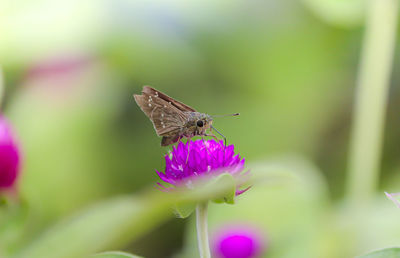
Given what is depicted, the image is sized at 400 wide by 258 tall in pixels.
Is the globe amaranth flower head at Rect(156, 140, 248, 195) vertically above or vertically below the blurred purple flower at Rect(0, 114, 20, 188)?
below

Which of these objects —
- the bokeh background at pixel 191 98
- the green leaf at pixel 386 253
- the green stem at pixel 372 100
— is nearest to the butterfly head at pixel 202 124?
the green leaf at pixel 386 253

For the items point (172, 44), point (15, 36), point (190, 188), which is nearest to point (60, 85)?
point (15, 36)

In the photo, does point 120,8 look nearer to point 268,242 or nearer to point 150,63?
point 150,63

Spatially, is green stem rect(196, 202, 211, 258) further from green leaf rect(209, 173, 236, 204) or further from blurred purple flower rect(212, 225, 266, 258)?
blurred purple flower rect(212, 225, 266, 258)

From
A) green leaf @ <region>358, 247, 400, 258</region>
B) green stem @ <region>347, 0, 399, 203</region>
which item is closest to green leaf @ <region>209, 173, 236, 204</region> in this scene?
green leaf @ <region>358, 247, 400, 258</region>

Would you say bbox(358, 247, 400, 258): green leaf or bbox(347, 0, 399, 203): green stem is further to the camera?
bbox(347, 0, 399, 203): green stem

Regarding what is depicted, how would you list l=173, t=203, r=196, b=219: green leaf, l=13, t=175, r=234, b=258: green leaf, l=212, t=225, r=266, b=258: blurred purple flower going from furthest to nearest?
l=212, t=225, r=266, b=258: blurred purple flower < l=173, t=203, r=196, b=219: green leaf < l=13, t=175, r=234, b=258: green leaf

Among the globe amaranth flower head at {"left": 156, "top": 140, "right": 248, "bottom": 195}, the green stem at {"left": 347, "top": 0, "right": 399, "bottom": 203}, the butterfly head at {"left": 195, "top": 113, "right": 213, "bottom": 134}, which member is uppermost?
the green stem at {"left": 347, "top": 0, "right": 399, "bottom": 203}
